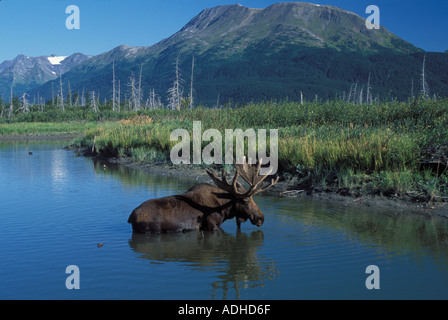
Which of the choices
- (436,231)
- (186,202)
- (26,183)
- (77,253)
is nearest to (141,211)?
(186,202)

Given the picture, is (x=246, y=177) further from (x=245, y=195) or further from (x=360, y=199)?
(x=360, y=199)

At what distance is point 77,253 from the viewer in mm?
8375

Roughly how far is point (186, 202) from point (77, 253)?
2376 mm

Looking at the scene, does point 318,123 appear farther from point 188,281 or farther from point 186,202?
point 188,281

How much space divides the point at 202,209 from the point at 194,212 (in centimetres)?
18

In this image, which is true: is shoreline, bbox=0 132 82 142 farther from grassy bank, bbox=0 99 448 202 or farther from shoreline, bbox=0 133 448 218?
shoreline, bbox=0 133 448 218

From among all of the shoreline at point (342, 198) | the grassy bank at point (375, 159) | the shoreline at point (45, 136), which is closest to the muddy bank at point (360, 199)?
the shoreline at point (342, 198)

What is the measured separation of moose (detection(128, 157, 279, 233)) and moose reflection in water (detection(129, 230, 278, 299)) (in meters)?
0.20

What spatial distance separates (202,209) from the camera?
32.1 feet

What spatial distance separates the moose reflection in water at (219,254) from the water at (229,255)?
0.02 m

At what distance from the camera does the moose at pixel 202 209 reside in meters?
9.47

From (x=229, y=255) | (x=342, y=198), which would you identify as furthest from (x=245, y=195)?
(x=342, y=198)

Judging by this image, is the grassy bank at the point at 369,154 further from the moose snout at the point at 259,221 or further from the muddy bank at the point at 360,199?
the moose snout at the point at 259,221
